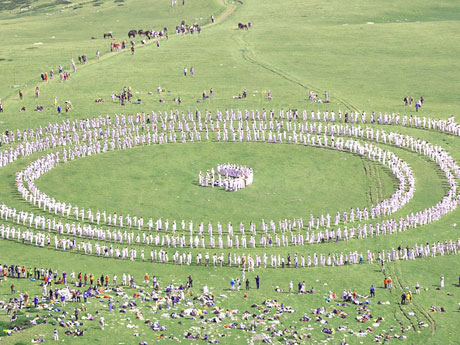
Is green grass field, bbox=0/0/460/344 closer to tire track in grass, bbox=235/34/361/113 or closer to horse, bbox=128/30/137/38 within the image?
tire track in grass, bbox=235/34/361/113

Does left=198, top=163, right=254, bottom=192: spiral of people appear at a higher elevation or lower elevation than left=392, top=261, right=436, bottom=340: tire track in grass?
higher

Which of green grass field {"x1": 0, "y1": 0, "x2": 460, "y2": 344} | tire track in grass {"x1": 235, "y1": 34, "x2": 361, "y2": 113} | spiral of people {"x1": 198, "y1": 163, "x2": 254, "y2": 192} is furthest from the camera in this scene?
tire track in grass {"x1": 235, "y1": 34, "x2": 361, "y2": 113}

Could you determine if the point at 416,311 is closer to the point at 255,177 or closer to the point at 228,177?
the point at 228,177

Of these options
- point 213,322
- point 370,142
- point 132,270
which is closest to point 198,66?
point 370,142

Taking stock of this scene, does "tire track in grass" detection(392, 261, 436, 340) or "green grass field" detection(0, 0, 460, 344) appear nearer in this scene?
"green grass field" detection(0, 0, 460, 344)

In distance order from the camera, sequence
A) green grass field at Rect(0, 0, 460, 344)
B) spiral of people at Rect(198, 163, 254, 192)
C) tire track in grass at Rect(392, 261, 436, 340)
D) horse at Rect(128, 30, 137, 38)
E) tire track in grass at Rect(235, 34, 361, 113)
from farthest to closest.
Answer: horse at Rect(128, 30, 137, 38) → tire track in grass at Rect(235, 34, 361, 113) → spiral of people at Rect(198, 163, 254, 192) → tire track in grass at Rect(392, 261, 436, 340) → green grass field at Rect(0, 0, 460, 344)

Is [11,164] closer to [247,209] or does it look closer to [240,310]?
[247,209]

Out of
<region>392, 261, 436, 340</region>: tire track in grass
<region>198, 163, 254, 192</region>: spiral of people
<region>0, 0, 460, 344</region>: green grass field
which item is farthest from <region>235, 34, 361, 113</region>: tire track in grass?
<region>392, 261, 436, 340</region>: tire track in grass
